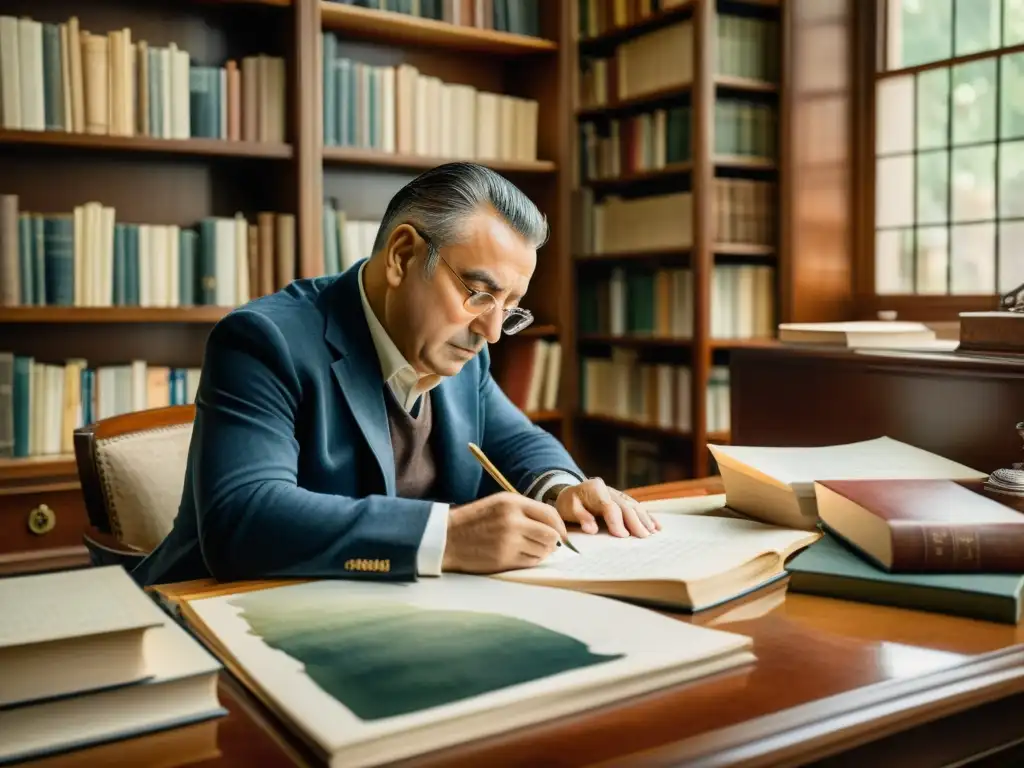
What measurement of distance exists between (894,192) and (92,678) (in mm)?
3334

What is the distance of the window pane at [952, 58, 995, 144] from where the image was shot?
314 cm

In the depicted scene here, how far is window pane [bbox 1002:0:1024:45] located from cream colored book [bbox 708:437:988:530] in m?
2.23

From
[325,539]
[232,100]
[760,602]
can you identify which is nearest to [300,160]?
[232,100]

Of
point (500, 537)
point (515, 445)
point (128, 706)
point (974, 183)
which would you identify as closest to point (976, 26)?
point (974, 183)

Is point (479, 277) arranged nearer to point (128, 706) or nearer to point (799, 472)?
point (799, 472)

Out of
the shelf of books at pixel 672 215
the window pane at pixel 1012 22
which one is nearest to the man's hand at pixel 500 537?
the shelf of books at pixel 672 215

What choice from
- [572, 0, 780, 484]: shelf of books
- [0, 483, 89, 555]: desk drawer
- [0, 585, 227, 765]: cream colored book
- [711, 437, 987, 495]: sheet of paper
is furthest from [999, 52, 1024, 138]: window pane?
[0, 585, 227, 765]: cream colored book

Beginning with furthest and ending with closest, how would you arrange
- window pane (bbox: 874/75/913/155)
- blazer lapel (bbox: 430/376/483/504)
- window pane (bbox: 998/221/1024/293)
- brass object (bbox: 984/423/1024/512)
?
window pane (bbox: 874/75/913/155), window pane (bbox: 998/221/1024/293), blazer lapel (bbox: 430/376/483/504), brass object (bbox: 984/423/1024/512)

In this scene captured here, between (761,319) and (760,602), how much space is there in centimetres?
262

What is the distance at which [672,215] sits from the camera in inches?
137

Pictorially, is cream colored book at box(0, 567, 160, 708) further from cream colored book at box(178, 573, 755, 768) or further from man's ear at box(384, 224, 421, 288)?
Result: man's ear at box(384, 224, 421, 288)

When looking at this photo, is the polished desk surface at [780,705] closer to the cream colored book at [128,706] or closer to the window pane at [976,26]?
the cream colored book at [128,706]

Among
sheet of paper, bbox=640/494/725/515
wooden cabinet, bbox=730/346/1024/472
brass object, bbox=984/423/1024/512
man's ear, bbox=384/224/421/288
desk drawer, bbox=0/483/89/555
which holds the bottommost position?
Answer: desk drawer, bbox=0/483/89/555

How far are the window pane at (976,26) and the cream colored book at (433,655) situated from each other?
293 cm
